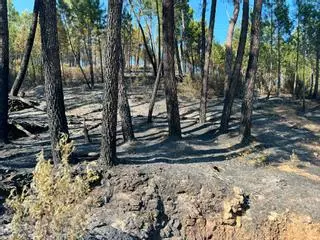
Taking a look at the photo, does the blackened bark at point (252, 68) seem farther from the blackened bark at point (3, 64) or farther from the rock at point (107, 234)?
the blackened bark at point (3, 64)

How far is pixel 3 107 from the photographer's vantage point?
11727 millimetres

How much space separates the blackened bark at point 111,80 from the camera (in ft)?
28.4

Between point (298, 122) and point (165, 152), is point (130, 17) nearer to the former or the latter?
point (298, 122)

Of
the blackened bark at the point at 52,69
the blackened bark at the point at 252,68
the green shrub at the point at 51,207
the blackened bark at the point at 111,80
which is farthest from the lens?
the blackened bark at the point at 252,68

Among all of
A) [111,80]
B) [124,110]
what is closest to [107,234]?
[111,80]

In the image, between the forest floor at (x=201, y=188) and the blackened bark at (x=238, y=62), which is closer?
the forest floor at (x=201, y=188)

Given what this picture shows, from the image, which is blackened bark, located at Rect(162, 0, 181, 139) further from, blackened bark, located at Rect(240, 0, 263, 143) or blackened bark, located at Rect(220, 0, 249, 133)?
blackened bark, located at Rect(220, 0, 249, 133)

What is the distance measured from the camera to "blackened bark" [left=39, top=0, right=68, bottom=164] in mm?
8867

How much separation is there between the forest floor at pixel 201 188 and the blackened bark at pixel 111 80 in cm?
39

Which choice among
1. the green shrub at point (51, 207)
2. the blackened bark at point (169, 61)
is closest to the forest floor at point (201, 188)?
the blackened bark at point (169, 61)

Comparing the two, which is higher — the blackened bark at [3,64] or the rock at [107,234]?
the blackened bark at [3,64]

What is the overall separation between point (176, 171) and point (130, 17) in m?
27.7

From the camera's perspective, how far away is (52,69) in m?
8.98

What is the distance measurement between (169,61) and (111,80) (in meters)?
4.05
